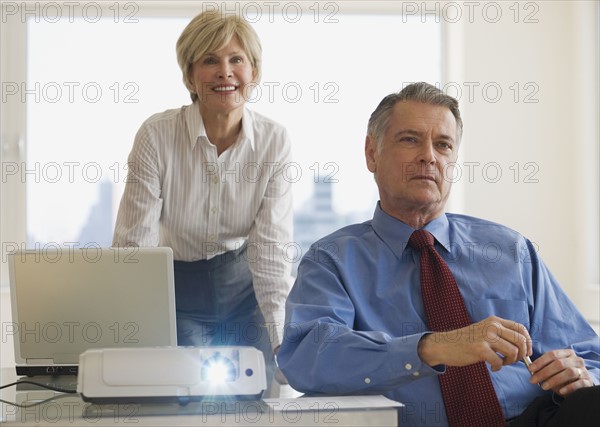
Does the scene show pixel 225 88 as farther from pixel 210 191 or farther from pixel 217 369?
pixel 217 369

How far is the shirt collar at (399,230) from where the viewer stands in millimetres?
1939

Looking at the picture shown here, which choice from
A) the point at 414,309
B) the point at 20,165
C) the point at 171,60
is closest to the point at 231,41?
the point at 414,309

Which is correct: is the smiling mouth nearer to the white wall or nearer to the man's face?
the man's face

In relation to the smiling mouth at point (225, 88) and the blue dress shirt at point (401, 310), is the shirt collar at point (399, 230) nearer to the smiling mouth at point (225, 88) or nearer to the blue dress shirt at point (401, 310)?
the blue dress shirt at point (401, 310)

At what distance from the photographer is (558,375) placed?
61.7 inches

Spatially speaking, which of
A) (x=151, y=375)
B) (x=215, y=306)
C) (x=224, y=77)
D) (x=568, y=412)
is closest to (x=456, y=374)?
(x=568, y=412)

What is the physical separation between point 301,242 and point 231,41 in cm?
189

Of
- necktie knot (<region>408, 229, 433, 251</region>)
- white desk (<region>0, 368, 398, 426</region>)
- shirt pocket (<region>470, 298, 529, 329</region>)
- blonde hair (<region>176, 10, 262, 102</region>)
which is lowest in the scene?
white desk (<region>0, 368, 398, 426</region>)

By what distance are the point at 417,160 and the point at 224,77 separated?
797 mm

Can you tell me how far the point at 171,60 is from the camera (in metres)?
4.20

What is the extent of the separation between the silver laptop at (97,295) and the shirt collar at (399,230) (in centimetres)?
53

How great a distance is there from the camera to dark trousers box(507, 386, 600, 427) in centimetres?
138

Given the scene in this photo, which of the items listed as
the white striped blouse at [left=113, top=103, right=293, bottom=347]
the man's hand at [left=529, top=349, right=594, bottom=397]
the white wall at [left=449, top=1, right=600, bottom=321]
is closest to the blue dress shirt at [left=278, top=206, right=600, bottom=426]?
the man's hand at [left=529, top=349, right=594, bottom=397]

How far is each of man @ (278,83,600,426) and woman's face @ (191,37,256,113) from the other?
0.58 m
